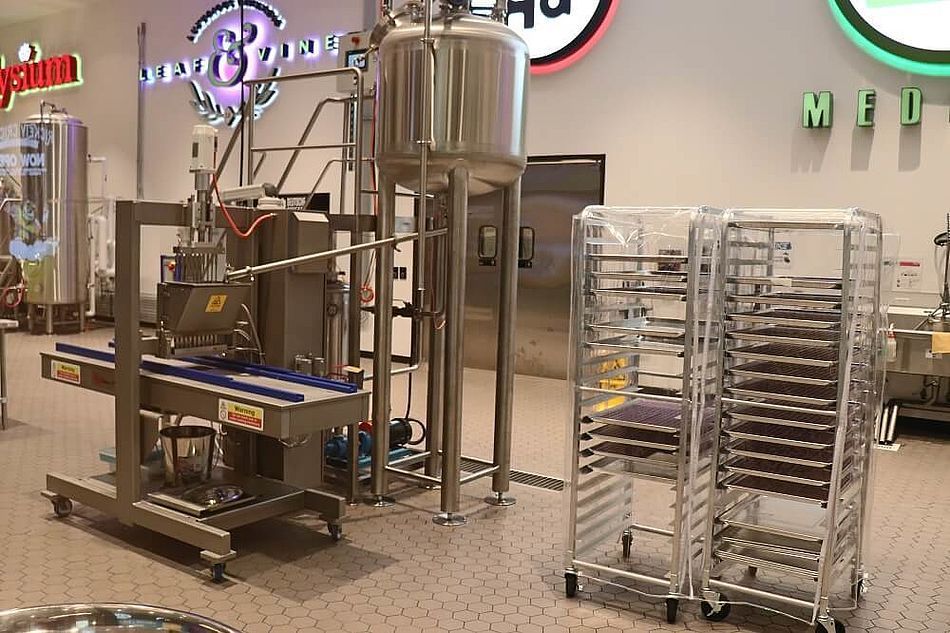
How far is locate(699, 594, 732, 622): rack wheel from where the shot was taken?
2.89 metres

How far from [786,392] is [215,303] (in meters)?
2.17

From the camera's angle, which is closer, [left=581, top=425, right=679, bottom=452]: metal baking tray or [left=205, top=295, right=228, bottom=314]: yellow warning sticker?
[left=581, top=425, right=679, bottom=452]: metal baking tray

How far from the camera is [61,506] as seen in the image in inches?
149

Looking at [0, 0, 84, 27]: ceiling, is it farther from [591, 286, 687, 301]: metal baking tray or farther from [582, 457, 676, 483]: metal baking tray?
[582, 457, 676, 483]: metal baking tray

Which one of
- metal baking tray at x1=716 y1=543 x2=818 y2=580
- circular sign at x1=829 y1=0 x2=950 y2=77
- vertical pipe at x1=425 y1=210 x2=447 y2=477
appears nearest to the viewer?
metal baking tray at x1=716 y1=543 x2=818 y2=580

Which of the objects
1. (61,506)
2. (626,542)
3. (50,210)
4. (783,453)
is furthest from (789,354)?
(50,210)

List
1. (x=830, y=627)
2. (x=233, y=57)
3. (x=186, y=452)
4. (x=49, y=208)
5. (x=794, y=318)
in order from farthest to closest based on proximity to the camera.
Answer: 1. (x=233, y=57)
2. (x=49, y=208)
3. (x=186, y=452)
4. (x=794, y=318)
5. (x=830, y=627)

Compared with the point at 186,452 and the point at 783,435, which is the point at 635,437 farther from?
the point at 186,452

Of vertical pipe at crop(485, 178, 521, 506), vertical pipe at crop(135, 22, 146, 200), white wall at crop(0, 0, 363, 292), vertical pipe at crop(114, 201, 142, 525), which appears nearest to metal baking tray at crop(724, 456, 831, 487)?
vertical pipe at crop(485, 178, 521, 506)

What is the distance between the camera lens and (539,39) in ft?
24.6

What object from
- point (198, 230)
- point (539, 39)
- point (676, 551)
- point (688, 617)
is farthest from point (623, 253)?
point (539, 39)

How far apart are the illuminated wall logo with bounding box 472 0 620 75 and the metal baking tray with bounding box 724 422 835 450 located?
200 inches

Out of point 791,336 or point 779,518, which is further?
point 779,518

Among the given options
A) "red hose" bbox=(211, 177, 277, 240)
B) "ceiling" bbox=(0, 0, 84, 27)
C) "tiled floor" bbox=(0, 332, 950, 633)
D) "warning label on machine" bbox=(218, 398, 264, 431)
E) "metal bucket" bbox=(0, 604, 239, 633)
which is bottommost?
"tiled floor" bbox=(0, 332, 950, 633)
